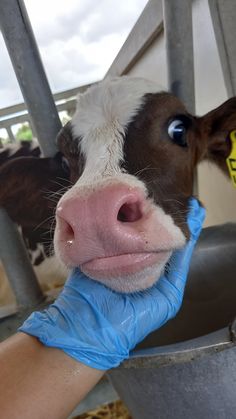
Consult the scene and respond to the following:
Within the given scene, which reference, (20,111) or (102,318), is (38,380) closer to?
(102,318)

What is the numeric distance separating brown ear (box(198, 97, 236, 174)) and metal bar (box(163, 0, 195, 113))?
0.57 feet

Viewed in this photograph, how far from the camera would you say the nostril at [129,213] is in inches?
35.0

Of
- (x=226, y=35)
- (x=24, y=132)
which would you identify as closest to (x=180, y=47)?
(x=226, y=35)

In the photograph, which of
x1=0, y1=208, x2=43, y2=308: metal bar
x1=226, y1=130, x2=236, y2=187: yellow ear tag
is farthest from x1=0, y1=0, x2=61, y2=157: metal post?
x1=226, y1=130, x2=236, y2=187: yellow ear tag

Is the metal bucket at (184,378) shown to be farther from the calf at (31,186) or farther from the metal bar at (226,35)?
the metal bar at (226,35)

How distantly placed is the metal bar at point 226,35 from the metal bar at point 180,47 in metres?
0.19

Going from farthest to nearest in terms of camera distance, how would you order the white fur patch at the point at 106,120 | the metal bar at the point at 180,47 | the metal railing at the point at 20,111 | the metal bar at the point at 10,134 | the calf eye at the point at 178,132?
the metal bar at the point at 10,134
the metal railing at the point at 20,111
the metal bar at the point at 180,47
the calf eye at the point at 178,132
the white fur patch at the point at 106,120

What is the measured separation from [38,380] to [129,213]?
1.26ft

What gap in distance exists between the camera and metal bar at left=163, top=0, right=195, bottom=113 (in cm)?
154

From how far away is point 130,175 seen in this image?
1023 mm

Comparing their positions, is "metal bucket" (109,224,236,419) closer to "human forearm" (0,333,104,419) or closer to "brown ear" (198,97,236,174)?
"human forearm" (0,333,104,419)

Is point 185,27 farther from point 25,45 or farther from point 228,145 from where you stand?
point 25,45

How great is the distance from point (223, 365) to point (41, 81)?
107cm

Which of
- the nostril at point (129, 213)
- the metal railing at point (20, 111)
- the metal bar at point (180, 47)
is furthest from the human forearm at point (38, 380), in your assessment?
the metal railing at point (20, 111)
